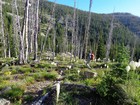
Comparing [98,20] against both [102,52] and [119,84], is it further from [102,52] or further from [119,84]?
[119,84]

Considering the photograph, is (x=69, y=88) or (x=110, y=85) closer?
(x=110, y=85)

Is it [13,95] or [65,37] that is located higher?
[65,37]

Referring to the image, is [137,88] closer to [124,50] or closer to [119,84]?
[119,84]

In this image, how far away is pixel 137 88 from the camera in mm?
6844

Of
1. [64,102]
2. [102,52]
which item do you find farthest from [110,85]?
[102,52]

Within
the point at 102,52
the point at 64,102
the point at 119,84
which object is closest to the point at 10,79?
the point at 64,102

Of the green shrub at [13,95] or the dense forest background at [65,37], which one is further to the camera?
the dense forest background at [65,37]

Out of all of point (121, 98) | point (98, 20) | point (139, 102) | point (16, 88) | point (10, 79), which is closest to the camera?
point (139, 102)

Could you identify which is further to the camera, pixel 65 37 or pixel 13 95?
pixel 65 37

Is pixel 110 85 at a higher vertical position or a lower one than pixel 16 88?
higher

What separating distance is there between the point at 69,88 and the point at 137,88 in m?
2.38

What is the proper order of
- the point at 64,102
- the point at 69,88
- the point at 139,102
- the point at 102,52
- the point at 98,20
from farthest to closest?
the point at 98,20
the point at 102,52
the point at 69,88
the point at 64,102
the point at 139,102

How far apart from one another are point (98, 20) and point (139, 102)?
187680mm

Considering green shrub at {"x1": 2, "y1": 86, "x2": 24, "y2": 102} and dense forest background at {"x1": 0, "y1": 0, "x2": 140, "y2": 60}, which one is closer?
green shrub at {"x1": 2, "y1": 86, "x2": 24, "y2": 102}
